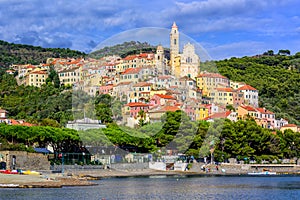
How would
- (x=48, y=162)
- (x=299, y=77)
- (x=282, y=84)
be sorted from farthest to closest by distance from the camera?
(x=299, y=77), (x=282, y=84), (x=48, y=162)

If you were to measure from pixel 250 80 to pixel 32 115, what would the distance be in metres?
29.7

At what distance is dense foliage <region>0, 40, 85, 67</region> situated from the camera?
110500 mm

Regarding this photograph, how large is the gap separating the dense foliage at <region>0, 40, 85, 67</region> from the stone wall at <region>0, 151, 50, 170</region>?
237 feet

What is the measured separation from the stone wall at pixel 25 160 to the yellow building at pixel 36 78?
43.2m

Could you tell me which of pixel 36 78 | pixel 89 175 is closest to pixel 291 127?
pixel 89 175

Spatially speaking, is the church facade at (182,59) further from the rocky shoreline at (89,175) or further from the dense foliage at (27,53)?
the dense foliage at (27,53)

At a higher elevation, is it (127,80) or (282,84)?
(282,84)

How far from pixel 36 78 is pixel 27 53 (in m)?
41.1

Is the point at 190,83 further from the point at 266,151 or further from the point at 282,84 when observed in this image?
the point at 282,84

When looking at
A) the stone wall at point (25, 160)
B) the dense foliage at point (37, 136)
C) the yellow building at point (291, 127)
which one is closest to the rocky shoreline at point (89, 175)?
the stone wall at point (25, 160)

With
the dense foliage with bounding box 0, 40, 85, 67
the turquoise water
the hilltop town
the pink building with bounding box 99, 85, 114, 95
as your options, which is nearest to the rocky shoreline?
the turquoise water

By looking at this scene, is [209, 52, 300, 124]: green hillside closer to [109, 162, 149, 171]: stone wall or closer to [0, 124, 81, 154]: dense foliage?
[109, 162, 149, 171]: stone wall

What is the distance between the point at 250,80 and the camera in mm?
81938

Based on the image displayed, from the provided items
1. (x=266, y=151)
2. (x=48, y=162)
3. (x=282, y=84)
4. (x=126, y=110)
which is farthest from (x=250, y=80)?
(x=126, y=110)
